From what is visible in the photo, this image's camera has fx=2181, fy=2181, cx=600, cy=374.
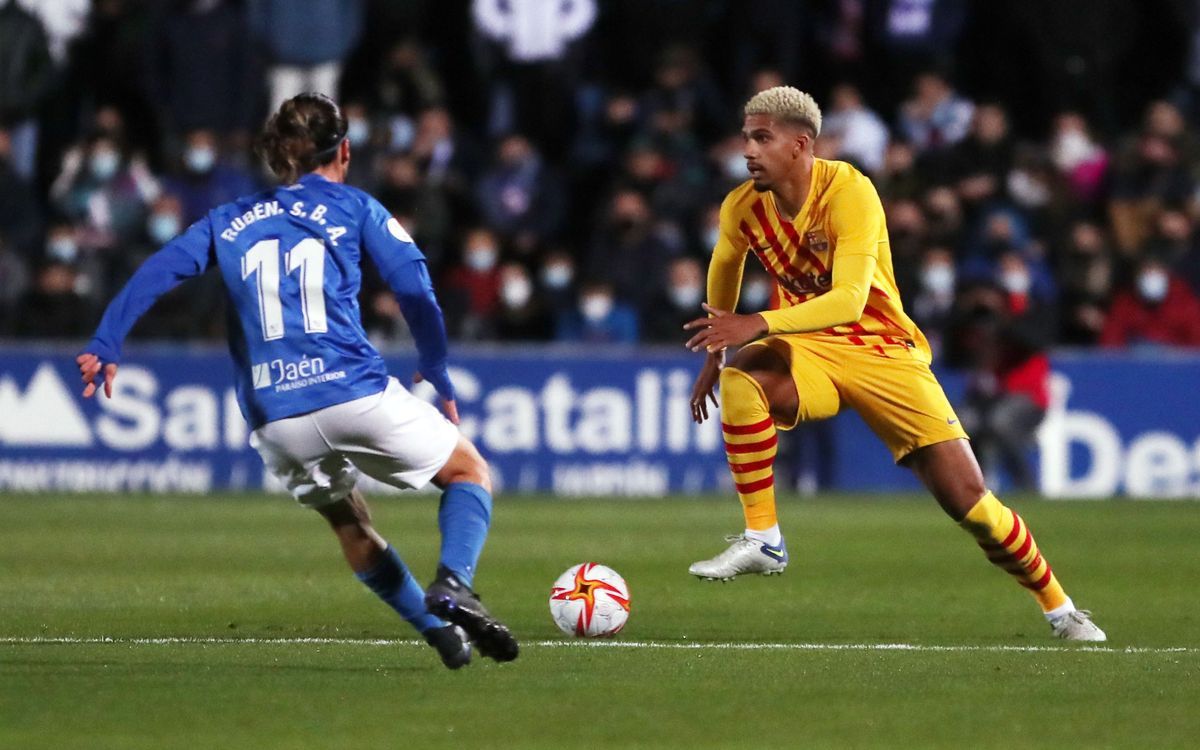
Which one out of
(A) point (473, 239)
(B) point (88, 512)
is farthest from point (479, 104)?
(B) point (88, 512)

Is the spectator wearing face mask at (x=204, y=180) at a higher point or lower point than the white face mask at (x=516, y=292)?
higher

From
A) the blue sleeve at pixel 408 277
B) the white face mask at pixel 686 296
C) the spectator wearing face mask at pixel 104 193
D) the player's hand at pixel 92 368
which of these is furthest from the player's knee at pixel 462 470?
the spectator wearing face mask at pixel 104 193

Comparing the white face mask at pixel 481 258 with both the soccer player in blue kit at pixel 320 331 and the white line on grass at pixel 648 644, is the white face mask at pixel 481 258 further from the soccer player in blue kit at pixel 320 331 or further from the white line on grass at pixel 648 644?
the soccer player in blue kit at pixel 320 331

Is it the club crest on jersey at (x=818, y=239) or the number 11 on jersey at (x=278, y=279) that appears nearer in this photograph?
the number 11 on jersey at (x=278, y=279)

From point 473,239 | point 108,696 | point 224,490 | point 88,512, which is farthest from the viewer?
point 473,239

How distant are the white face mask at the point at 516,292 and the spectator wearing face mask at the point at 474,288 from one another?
126 millimetres

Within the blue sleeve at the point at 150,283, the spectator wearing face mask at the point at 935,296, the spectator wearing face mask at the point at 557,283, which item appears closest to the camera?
the blue sleeve at the point at 150,283

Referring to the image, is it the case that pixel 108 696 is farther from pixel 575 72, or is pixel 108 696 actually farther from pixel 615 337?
pixel 575 72

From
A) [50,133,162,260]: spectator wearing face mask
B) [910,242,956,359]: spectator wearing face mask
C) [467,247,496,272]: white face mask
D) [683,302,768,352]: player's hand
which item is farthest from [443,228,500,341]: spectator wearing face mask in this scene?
[683,302,768,352]: player's hand

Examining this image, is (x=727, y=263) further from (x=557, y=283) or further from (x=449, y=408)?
(x=557, y=283)

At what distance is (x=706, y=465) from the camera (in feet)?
60.4

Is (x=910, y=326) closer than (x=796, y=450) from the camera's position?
Yes

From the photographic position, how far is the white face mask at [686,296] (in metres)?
19.1

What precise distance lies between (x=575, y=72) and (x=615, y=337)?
320cm
